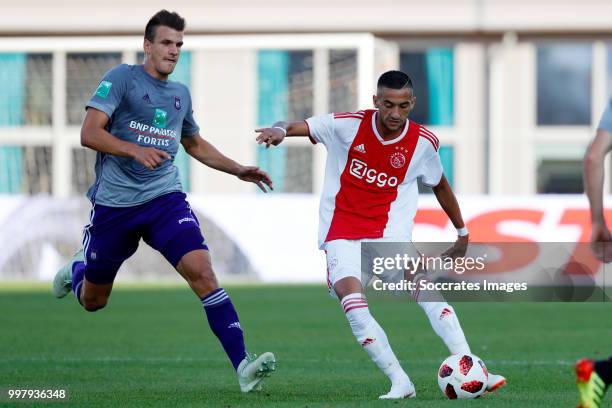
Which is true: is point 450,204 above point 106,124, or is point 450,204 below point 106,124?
below

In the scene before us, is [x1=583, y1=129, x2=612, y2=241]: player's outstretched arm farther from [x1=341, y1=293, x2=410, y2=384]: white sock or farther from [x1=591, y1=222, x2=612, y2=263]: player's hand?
[x1=341, y1=293, x2=410, y2=384]: white sock

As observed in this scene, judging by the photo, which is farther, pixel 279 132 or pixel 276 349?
pixel 276 349

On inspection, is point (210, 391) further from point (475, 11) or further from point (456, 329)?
point (475, 11)

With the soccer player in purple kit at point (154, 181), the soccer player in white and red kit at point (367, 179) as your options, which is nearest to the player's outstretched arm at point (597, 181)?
the soccer player in white and red kit at point (367, 179)

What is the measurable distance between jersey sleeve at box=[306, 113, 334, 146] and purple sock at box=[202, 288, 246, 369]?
3.75ft

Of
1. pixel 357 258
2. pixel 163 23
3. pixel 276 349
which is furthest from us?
pixel 276 349

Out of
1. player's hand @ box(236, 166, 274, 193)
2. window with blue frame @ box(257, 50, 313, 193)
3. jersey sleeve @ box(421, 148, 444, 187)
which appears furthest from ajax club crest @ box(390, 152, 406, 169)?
window with blue frame @ box(257, 50, 313, 193)

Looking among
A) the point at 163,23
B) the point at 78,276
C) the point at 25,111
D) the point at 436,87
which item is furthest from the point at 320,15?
the point at 163,23

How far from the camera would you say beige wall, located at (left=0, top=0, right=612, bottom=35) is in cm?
3191

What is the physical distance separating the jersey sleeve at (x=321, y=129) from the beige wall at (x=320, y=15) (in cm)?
2381

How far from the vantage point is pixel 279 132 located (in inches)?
313

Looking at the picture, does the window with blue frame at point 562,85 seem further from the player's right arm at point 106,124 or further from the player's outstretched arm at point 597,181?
the player's outstretched arm at point 597,181

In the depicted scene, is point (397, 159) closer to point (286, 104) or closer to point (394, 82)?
point (394, 82)

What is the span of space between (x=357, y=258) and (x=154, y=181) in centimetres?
143
